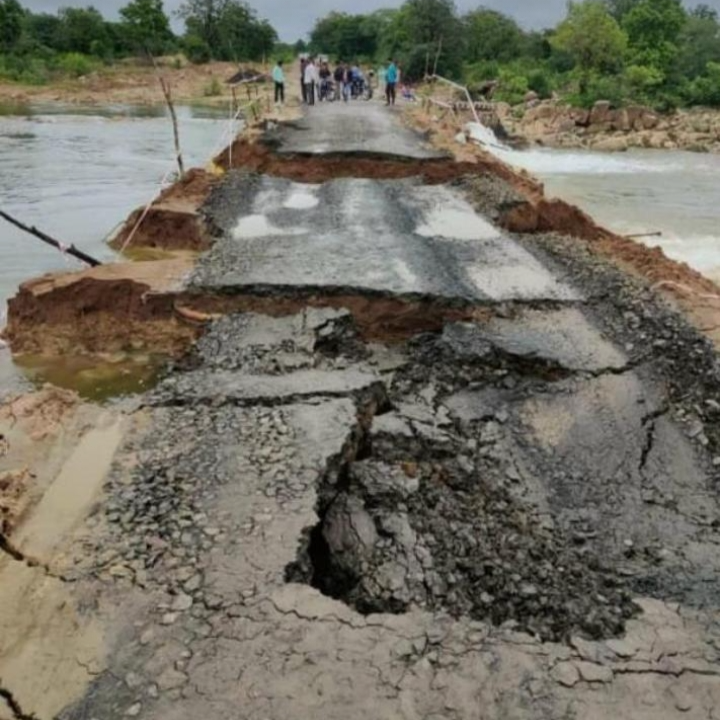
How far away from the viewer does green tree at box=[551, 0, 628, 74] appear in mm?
44656

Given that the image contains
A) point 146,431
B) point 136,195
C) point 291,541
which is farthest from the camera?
point 136,195

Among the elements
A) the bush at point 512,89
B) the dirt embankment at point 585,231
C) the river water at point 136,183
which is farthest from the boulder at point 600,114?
the dirt embankment at point 585,231

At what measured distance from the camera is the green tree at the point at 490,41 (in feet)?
181

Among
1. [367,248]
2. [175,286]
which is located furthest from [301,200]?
[175,286]

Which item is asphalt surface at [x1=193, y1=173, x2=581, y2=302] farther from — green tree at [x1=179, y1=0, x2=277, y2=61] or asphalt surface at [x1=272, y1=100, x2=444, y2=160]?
green tree at [x1=179, y1=0, x2=277, y2=61]

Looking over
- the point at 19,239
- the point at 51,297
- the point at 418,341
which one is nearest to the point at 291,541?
the point at 418,341

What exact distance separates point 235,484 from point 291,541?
27.0 inches

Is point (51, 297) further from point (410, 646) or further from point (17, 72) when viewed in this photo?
point (17, 72)

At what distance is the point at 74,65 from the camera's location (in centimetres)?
5669

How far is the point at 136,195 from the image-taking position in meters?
18.5

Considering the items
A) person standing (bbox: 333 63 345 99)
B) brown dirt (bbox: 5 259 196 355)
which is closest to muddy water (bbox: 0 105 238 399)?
brown dirt (bbox: 5 259 196 355)

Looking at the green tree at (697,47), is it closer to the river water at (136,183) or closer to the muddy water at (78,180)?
the river water at (136,183)

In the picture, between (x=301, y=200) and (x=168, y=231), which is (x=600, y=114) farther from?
(x=168, y=231)

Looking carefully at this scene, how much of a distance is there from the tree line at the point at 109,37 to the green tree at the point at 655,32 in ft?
80.8
